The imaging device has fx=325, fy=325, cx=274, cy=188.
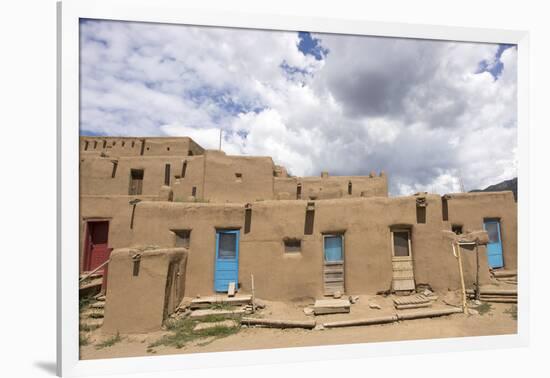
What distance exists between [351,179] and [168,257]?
10508 mm

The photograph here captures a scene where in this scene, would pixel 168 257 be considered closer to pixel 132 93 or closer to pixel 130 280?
pixel 130 280

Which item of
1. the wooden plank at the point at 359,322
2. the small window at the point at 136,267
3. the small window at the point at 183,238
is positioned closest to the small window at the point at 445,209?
the wooden plank at the point at 359,322

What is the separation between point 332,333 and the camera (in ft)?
22.9

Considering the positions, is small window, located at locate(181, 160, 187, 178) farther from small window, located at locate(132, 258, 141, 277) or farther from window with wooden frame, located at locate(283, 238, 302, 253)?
small window, located at locate(132, 258, 141, 277)

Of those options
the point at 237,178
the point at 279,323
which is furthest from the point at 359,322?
the point at 237,178

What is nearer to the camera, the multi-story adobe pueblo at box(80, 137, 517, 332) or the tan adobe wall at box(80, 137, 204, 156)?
the multi-story adobe pueblo at box(80, 137, 517, 332)

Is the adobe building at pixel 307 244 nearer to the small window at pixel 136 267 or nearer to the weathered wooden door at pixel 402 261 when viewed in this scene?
the weathered wooden door at pixel 402 261

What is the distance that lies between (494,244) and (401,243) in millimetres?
3643

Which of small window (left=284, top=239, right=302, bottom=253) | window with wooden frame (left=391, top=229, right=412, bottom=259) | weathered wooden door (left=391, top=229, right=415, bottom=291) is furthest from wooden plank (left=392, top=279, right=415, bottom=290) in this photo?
small window (left=284, top=239, right=302, bottom=253)

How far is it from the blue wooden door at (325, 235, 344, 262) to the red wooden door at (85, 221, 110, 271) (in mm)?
7491

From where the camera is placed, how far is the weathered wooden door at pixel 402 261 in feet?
28.5

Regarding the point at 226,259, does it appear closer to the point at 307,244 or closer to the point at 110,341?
the point at 307,244

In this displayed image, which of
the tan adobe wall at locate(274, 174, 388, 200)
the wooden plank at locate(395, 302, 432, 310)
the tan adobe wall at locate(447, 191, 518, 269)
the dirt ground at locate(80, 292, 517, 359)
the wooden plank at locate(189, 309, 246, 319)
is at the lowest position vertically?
the dirt ground at locate(80, 292, 517, 359)

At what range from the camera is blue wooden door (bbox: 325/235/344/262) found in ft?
29.5
